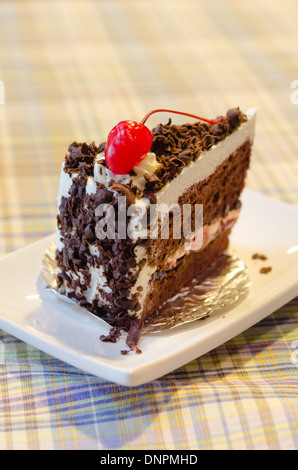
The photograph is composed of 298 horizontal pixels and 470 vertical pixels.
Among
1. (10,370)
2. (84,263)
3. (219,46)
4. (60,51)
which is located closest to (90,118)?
(60,51)

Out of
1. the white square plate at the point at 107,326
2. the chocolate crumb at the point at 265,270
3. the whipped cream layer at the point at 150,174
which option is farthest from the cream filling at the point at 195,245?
the chocolate crumb at the point at 265,270

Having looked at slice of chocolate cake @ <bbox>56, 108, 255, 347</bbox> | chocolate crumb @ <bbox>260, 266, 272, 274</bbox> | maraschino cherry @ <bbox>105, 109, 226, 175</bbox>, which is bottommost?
chocolate crumb @ <bbox>260, 266, 272, 274</bbox>

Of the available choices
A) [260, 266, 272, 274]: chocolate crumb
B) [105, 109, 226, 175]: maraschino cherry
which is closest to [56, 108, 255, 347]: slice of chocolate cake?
[105, 109, 226, 175]: maraschino cherry

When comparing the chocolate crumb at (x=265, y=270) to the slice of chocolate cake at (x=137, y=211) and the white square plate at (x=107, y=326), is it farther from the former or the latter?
the slice of chocolate cake at (x=137, y=211)

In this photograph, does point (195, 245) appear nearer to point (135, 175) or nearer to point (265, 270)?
point (265, 270)

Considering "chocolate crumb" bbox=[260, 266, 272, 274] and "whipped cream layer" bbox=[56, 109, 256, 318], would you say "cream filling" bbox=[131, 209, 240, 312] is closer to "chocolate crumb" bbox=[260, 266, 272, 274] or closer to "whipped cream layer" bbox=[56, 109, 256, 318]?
"whipped cream layer" bbox=[56, 109, 256, 318]

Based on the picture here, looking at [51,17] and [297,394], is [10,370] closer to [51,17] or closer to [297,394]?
[297,394]

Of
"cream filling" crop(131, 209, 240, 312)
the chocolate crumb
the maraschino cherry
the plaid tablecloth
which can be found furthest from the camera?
the chocolate crumb
